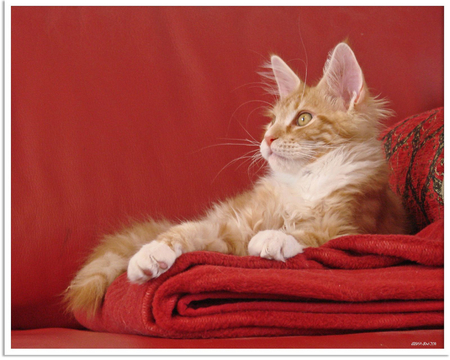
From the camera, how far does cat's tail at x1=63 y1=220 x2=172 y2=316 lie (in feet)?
3.38

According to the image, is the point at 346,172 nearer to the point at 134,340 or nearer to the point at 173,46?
the point at 134,340

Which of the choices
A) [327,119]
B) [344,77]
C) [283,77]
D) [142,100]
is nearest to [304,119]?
[327,119]

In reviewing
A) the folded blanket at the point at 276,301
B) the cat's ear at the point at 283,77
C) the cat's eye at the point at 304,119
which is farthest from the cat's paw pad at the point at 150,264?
the cat's ear at the point at 283,77

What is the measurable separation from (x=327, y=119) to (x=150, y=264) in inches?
29.5

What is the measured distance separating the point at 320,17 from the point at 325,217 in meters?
0.91

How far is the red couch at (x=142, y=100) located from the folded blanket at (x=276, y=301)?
2.13 feet

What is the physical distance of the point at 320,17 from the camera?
5.60 ft

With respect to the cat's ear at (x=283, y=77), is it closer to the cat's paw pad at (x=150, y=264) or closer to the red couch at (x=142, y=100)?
the red couch at (x=142, y=100)

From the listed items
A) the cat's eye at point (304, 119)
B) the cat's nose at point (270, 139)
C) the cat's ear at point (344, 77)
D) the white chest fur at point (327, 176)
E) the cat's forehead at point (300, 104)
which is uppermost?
the cat's ear at point (344, 77)

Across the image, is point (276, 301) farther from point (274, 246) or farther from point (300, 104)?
point (300, 104)

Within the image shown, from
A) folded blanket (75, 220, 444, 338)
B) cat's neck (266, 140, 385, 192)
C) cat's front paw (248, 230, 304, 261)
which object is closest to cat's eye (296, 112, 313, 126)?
cat's neck (266, 140, 385, 192)

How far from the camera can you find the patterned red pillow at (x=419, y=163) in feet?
3.95

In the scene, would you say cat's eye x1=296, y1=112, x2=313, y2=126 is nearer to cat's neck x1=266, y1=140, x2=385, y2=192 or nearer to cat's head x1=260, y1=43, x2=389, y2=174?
cat's head x1=260, y1=43, x2=389, y2=174

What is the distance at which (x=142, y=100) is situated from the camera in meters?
1.66
